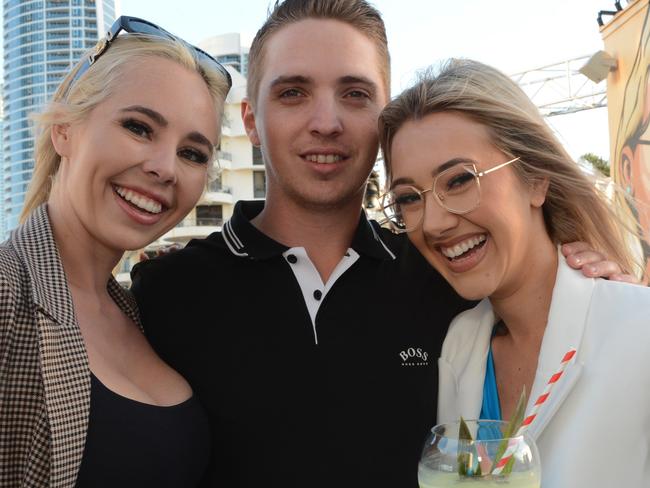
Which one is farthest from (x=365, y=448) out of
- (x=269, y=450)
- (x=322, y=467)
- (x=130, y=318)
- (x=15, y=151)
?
(x=15, y=151)

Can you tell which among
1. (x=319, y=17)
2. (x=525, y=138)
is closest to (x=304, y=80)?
(x=319, y=17)

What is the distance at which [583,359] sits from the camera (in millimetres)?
1915

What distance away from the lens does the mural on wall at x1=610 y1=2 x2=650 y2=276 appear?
8484mm

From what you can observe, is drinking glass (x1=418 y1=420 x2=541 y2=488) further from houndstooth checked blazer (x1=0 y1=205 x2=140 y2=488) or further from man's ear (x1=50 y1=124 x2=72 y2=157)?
man's ear (x1=50 y1=124 x2=72 y2=157)

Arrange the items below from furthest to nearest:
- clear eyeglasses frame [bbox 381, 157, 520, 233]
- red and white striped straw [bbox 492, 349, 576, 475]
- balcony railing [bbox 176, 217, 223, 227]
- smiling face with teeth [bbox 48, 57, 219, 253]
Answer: balcony railing [bbox 176, 217, 223, 227] < smiling face with teeth [bbox 48, 57, 219, 253] < clear eyeglasses frame [bbox 381, 157, 520, 233] < red and white striped straw [bbox 492, 349, 576, 475]

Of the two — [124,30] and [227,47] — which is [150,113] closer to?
[124,30]

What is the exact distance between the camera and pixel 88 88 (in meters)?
2.30

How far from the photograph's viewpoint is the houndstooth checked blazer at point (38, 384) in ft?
5.42

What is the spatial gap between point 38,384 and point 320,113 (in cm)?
166

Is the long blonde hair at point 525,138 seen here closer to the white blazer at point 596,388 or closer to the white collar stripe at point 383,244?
the white blazer at point 596,388

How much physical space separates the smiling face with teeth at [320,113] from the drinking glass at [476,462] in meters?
1.53

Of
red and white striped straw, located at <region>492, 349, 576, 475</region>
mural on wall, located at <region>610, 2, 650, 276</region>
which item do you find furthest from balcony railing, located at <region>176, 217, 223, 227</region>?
red and white striped straw, located at <region>492, 349, 576, 475</region>

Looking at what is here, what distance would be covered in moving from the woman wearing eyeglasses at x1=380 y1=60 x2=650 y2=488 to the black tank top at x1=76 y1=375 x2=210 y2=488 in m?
1.00

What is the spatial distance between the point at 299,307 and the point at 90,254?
85 cm
